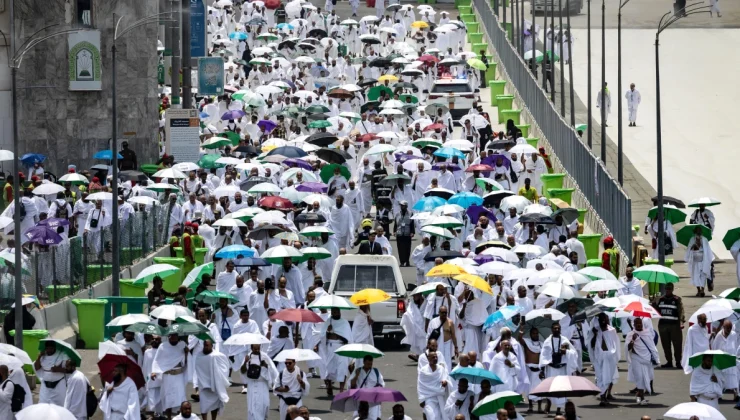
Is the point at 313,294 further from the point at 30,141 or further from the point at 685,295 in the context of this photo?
the point at 30,141

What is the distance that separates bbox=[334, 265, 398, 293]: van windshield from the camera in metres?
Answer: 26.8

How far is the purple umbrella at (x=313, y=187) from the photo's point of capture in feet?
113

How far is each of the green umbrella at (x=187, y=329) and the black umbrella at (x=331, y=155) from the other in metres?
16.8

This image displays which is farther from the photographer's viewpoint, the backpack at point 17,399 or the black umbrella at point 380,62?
the black umbrella at point 380,62

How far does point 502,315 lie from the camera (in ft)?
78.3

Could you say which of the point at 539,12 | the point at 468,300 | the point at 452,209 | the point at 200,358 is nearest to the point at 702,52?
the point at 539,12

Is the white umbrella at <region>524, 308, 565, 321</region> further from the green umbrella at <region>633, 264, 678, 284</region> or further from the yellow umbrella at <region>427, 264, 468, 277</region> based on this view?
the green umbrella at <region>633, 264, 678, 284</region>

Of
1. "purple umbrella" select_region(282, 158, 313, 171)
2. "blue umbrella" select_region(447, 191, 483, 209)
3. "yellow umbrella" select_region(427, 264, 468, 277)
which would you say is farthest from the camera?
"purple umbrella" select_region(282, 158, 313, 171)

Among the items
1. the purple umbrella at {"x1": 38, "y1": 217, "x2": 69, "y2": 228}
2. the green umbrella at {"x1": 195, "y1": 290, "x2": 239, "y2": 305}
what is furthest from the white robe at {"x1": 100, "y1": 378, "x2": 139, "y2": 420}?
the purple umbrella at {"x1": 38, "y1": 217, "x2": 69, "y2": 228}

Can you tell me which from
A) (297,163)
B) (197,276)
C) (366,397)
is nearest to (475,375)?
(366,397)

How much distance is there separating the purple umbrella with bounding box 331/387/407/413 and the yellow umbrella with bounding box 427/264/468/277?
5691mm

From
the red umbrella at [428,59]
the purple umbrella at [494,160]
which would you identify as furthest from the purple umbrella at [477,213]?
the red umbrella at [428,59]

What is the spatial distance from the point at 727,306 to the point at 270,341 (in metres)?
5.69

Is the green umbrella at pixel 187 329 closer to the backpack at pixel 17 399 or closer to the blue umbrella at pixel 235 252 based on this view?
the backpack at pixel 17 399
